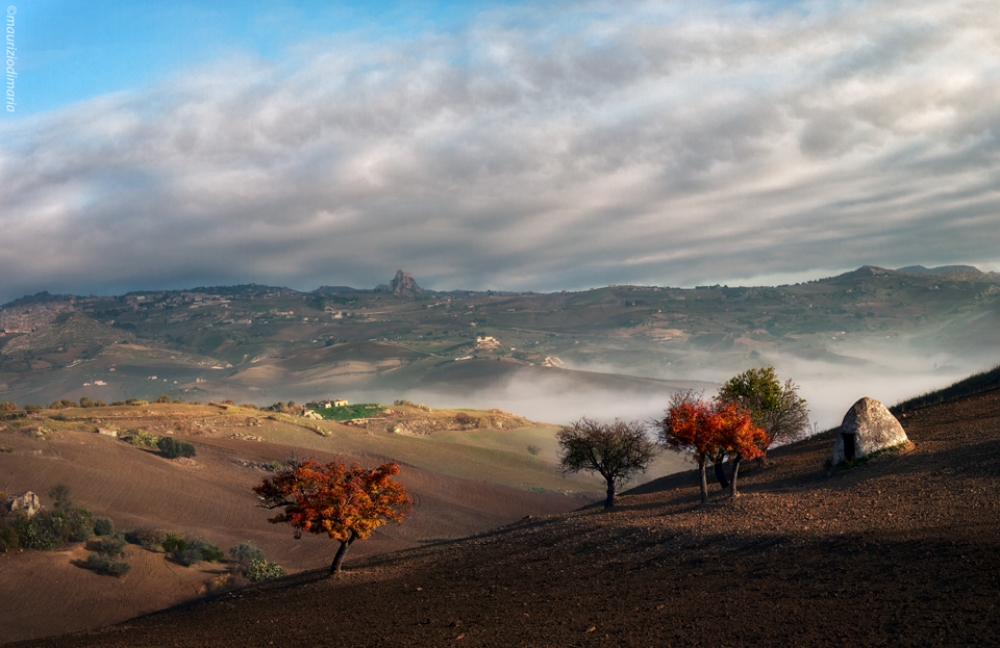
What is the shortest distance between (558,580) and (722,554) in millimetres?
5825

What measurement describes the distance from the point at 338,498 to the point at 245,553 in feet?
65.6

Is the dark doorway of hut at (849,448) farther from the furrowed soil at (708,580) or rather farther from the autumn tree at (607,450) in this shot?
the autumn tree at (607,450)

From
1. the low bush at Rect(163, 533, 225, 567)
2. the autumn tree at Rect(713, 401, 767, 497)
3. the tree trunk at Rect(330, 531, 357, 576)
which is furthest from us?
the low bush at Rect(163, 533, 225, 567)

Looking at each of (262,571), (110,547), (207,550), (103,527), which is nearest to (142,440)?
(103,527)

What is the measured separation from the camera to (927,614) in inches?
659

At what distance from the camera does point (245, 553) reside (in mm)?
48094

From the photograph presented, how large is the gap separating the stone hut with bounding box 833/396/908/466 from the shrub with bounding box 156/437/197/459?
2421 inches

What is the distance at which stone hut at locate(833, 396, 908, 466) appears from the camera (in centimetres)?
3609

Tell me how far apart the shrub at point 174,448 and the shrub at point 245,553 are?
28255mm

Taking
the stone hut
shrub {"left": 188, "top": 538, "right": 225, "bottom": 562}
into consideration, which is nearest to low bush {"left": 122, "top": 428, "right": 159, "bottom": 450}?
shrub {"left": 188, "top": 538, "right": 225, "bottom": 562}

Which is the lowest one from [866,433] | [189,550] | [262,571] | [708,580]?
[262,571]

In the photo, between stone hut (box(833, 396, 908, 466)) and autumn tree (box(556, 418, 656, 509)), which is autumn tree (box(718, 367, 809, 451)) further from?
stone hut (box(833, 396, 908, 466))

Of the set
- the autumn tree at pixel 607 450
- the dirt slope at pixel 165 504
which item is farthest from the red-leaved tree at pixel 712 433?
the dirt slope at pixel 165 504

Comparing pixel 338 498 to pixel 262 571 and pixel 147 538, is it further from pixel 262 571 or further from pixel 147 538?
pixel 147 538
